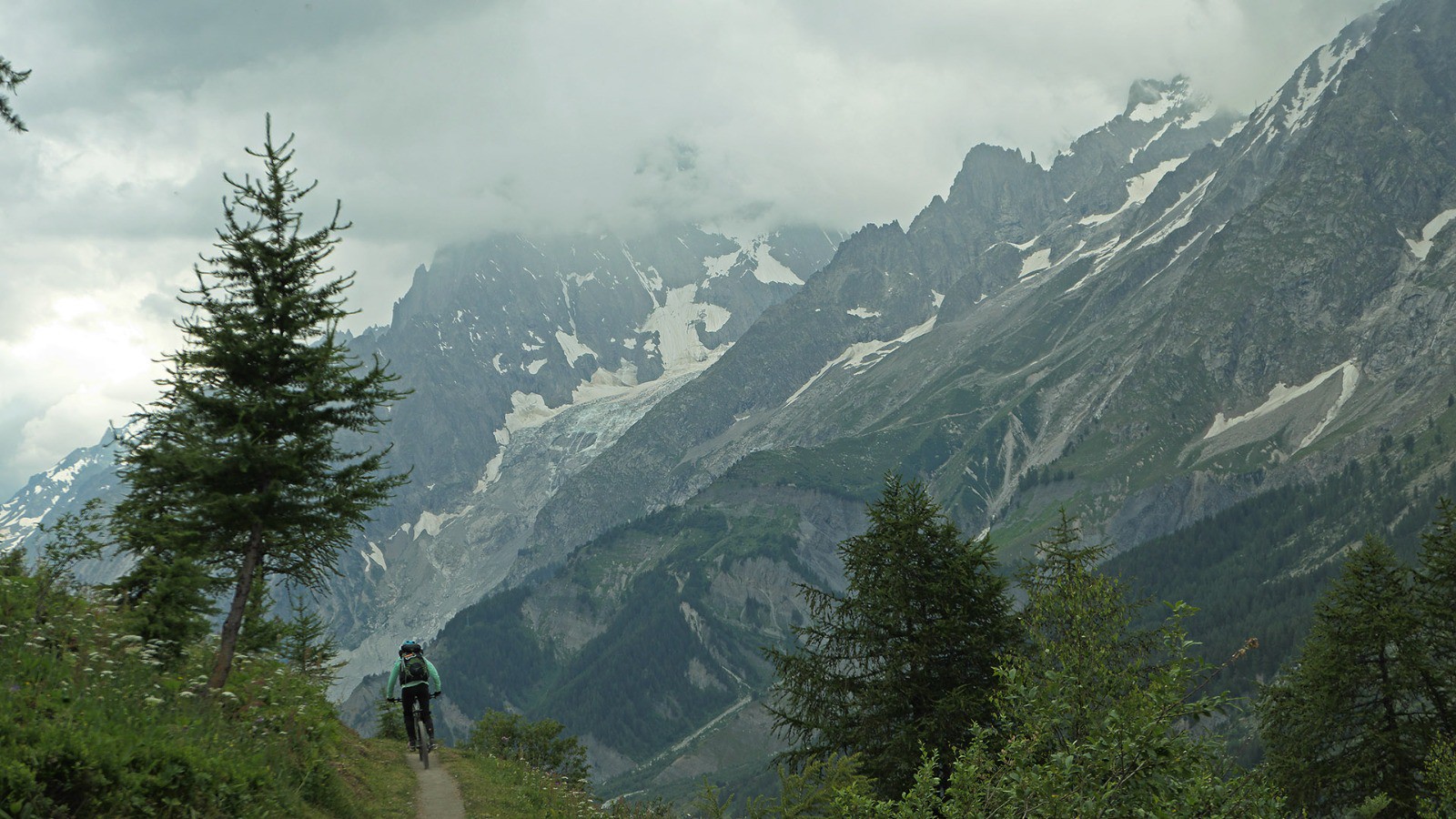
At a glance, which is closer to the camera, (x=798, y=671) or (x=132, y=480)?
(x=132, y=480)

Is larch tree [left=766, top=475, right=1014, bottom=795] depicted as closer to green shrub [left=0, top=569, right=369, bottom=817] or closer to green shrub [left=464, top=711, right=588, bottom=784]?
→ green shrub [left=0, top=569, right=369, bottom=817]

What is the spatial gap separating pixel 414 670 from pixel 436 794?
3.66 m

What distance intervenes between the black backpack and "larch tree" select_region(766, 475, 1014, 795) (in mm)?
8546

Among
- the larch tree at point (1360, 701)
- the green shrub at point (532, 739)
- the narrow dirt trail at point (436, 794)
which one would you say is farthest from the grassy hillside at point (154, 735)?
the green shrub at point (532, 739)

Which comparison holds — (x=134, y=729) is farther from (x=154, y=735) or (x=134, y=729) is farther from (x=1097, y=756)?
(x=1097, y=756)

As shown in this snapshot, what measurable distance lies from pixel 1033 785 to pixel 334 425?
650 inches

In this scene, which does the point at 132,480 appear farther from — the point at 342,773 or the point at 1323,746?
the point at 1323,746

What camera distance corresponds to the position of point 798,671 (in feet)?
81.0

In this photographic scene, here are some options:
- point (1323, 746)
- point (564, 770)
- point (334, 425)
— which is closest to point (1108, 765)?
point (334, 425)

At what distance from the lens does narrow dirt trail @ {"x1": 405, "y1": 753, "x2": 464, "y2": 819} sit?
19109 millimetres

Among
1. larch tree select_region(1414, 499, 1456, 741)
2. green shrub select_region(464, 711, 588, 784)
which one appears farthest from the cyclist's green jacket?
green shrub select_region(464, 711, 588, 784)

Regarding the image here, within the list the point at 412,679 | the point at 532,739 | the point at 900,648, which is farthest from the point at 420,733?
the point at 532,739

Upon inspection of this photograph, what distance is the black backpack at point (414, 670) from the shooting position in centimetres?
2397

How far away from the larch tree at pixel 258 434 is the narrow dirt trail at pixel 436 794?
5112 millimetres
